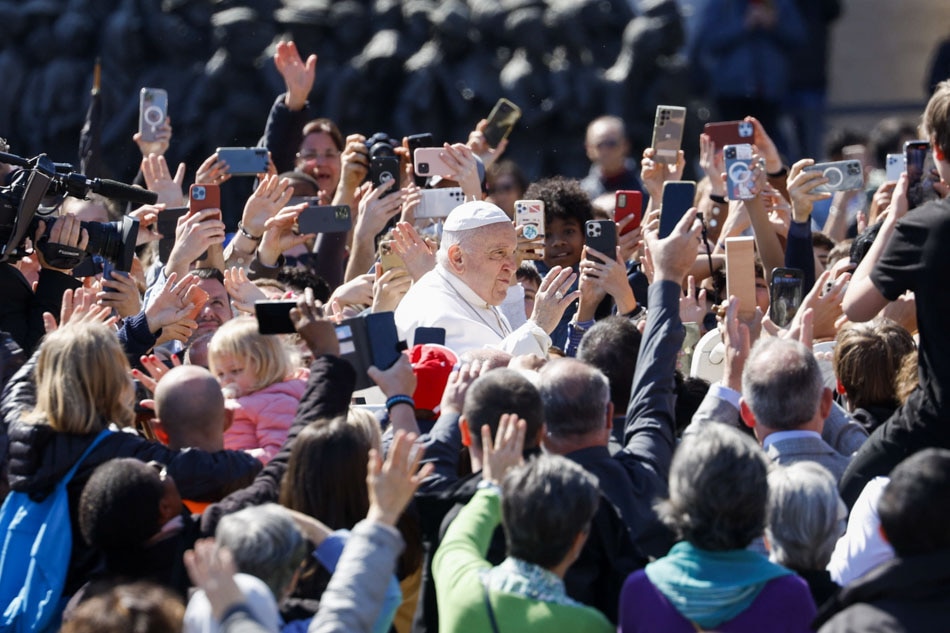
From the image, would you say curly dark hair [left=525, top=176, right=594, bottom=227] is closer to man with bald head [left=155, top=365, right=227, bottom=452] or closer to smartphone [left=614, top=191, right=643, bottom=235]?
smartphone [left=614, top=191, right=643, bottom=235]

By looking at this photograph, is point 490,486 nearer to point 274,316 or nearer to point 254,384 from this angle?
point 274,316

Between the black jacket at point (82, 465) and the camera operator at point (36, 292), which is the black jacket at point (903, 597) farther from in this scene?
the camera operator at point (36, 292)

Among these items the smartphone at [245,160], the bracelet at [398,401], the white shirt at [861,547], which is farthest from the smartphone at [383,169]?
the white shirt at [861,547]

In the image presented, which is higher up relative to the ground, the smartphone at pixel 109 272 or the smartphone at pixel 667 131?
the smartphone at pixel 667 131

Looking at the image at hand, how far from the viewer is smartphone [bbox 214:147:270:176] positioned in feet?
21.7

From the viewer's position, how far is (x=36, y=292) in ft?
16.9

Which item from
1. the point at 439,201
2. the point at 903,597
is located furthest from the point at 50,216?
the point at 903,597

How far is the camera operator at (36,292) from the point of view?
500cm

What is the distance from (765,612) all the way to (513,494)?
521 millimetres

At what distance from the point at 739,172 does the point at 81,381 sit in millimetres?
2813

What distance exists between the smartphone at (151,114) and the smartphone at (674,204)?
9.23ft

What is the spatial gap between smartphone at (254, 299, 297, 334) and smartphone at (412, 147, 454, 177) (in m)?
2.40

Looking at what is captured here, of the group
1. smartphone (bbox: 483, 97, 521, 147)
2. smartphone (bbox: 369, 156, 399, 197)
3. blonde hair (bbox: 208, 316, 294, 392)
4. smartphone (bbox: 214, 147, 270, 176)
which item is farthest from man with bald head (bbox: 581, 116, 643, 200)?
blonde hair (bbox: 208, 316, 294, 392)

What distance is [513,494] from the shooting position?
3170mm
